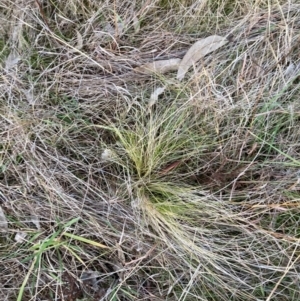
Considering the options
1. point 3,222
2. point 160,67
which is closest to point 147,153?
point 160,67

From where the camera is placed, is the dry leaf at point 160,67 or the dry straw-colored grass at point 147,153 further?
the dry leaf at point 160,67

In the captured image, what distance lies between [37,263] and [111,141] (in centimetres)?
41

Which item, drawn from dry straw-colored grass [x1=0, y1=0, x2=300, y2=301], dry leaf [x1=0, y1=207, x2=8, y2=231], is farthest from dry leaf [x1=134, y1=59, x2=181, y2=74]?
dry leaf [x1=0, y1=207, x2=8, y2=231]

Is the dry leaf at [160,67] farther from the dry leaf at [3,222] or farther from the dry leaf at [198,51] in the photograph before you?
the dry leaf at [3,222]

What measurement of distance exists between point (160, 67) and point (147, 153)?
0.28 meters

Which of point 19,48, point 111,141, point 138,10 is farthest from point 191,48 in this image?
point 19,48

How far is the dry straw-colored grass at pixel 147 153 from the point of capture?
52.8 inches

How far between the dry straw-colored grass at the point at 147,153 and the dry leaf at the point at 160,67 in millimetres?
20

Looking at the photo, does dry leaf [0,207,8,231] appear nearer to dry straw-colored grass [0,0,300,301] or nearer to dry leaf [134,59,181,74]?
dry straw-colored grass [0,0,300,301]

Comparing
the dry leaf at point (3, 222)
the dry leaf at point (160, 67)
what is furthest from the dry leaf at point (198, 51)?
the dry leaf at point (3, 222)

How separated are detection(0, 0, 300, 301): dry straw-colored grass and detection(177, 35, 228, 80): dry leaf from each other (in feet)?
0.07

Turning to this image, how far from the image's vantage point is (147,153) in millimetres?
1408

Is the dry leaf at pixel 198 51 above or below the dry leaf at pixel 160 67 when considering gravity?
above

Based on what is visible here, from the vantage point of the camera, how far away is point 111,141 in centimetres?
147
